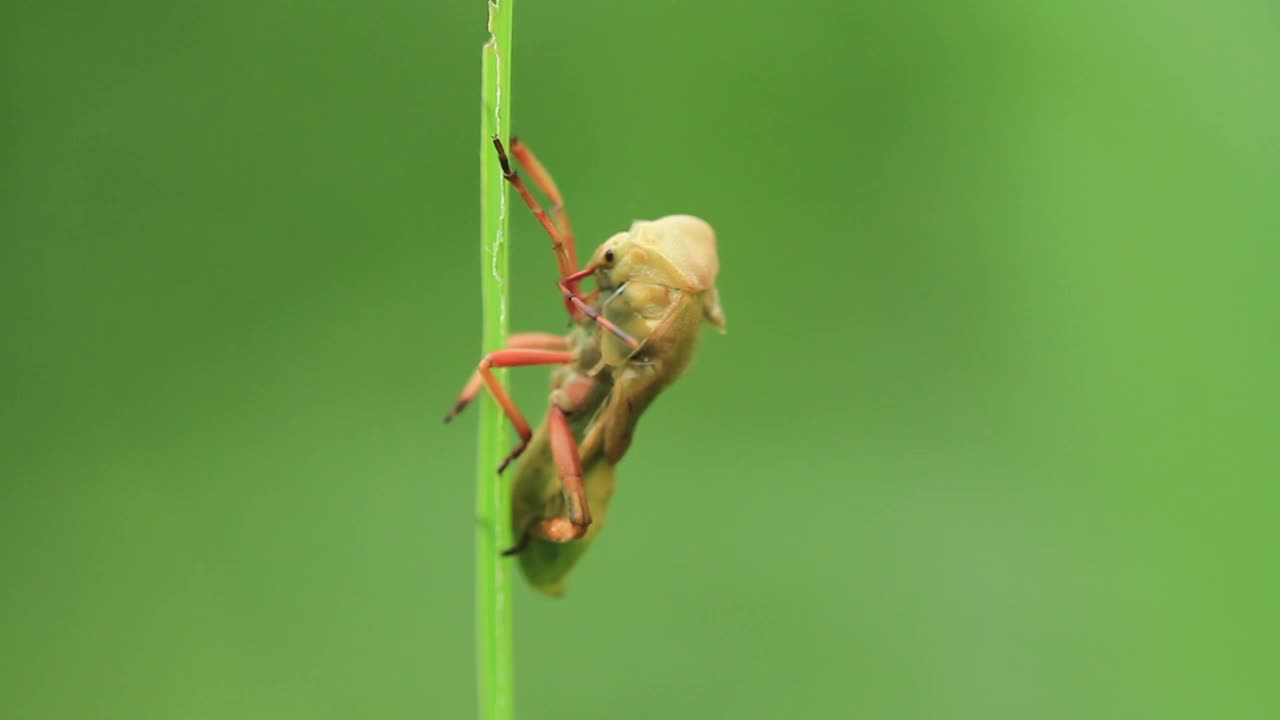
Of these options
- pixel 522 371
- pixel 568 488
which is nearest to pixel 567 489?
pixel 568 488

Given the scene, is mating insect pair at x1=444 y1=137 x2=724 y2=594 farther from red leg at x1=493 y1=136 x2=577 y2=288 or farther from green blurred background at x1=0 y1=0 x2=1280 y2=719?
green blurred background at x1=0 y1=0 x2=1280 y2=719

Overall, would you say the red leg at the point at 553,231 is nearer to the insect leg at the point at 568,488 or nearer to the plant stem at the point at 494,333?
the plant stem at the point at 494,333

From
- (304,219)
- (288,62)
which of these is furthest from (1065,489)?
(288,62)

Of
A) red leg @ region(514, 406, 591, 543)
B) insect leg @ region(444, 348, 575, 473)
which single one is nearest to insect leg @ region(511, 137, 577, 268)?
insect leg @ region(444, 348, 575, 473)

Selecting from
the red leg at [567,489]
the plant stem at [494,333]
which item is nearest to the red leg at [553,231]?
the plant stem at [494,333]

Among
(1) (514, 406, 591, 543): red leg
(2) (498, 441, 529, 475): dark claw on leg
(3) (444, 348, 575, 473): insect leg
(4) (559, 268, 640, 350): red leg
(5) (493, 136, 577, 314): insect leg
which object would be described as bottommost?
(1) (514, 406, 591, 543): red leg
